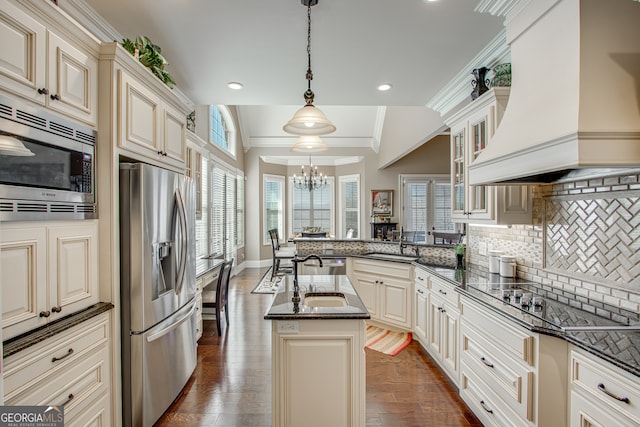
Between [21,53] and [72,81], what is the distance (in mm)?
281

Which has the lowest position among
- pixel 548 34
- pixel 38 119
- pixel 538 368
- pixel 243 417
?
pixel 243 417

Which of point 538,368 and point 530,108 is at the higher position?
point 530,108

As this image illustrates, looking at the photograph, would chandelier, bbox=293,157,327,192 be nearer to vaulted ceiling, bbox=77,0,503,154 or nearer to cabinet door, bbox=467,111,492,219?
vaulted ceiling, bbox=77,0,503,154

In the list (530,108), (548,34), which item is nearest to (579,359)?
(530,108)

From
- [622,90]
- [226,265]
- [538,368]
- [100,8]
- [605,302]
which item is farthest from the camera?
[226,265]

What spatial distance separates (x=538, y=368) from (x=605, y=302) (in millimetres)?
676

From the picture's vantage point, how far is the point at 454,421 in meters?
2.26

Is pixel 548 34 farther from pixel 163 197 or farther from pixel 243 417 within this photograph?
pixel 243 417

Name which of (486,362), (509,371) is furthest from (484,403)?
(509,371)

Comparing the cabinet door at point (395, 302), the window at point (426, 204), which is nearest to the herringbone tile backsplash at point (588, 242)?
the cabinet door at point (395, 302)

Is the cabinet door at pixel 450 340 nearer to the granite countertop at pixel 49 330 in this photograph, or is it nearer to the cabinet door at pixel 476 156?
the cabinet door at pixel 476 156

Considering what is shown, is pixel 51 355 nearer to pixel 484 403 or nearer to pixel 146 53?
pixel 146 53

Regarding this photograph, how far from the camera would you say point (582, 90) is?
4.61 feet

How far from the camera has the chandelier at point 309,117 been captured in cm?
237
